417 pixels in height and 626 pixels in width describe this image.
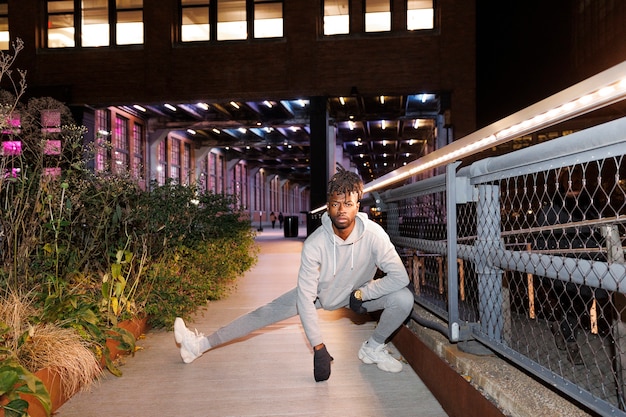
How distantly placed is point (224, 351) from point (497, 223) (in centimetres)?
241

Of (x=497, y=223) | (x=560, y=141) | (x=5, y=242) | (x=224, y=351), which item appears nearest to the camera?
(x=560, y=141)

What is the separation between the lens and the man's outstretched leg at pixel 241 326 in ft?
12.4

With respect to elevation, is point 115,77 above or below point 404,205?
above

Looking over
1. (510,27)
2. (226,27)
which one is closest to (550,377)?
(226,27)

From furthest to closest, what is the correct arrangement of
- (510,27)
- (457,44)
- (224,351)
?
(510,27)
(457,44)
(224,351)

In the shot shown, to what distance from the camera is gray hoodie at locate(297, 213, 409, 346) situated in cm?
346

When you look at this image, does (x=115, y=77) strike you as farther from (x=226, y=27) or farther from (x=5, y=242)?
(x=5, y=242)

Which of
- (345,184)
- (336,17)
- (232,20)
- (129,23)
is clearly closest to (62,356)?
(345,184)

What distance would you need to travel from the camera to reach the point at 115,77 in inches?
771

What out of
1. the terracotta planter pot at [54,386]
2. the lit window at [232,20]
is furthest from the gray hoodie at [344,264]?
the lit window at [232,20]

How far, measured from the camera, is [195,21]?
19953mm

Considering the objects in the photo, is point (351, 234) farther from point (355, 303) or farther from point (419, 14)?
point (419, 14)

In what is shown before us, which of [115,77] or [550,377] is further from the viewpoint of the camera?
[115,77]

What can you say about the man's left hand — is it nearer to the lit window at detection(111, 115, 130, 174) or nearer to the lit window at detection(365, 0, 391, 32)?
the lit window at detection(365, 0, 391, 32)
